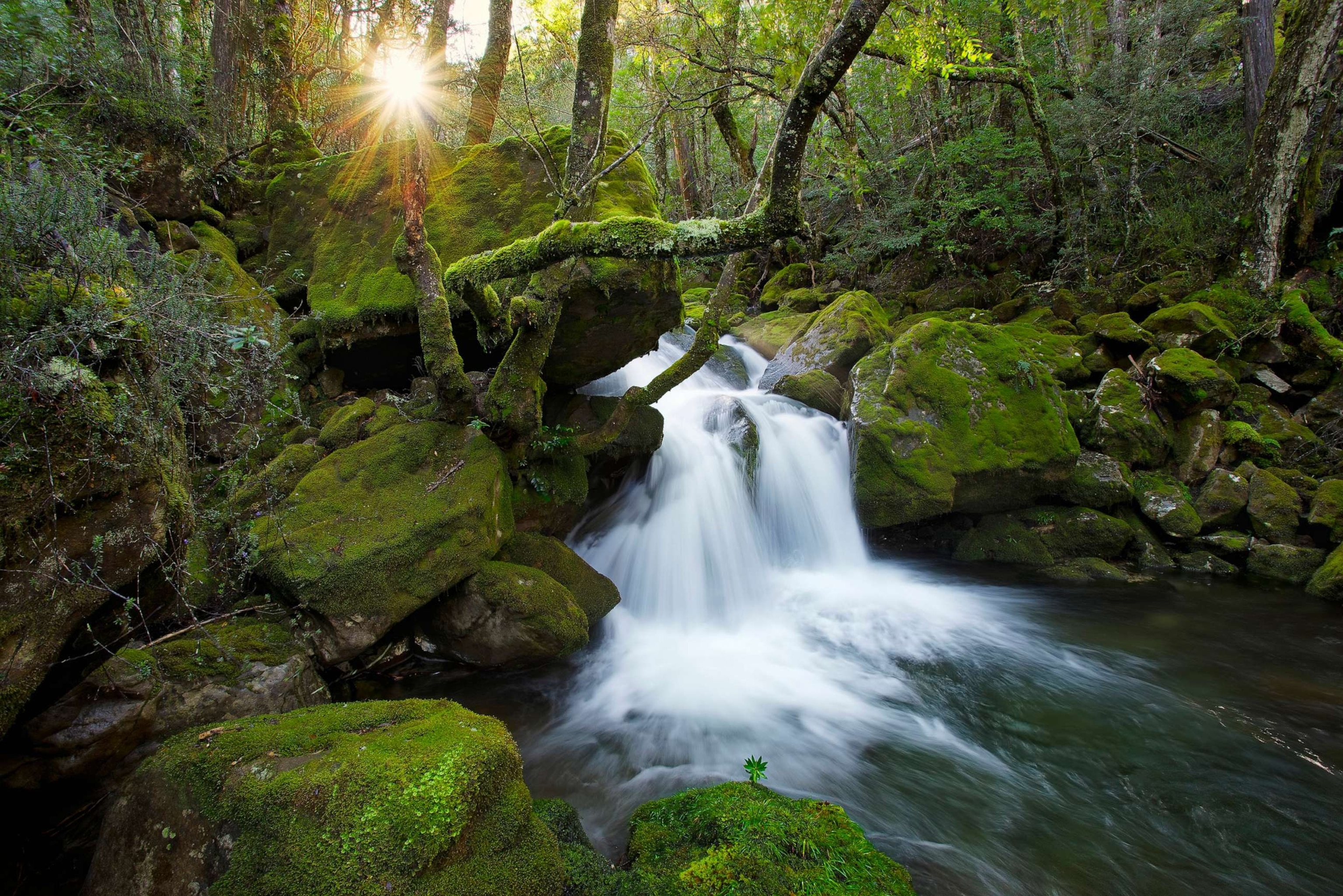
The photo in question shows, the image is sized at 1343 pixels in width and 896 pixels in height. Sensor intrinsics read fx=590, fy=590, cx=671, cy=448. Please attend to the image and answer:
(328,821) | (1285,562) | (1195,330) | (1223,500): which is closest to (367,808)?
(328,821)

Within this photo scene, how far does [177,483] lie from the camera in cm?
297

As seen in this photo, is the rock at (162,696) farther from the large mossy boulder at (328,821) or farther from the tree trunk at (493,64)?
the tree trunk at (493,64)

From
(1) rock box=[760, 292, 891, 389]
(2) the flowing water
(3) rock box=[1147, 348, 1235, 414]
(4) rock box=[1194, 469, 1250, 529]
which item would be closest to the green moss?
(2) the flowing water

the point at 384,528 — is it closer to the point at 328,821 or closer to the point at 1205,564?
the point at 328,821

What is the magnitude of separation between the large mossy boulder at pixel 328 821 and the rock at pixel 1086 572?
24.6 ft

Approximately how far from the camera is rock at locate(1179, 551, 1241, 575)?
7387mm

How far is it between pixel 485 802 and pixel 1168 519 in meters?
9.10

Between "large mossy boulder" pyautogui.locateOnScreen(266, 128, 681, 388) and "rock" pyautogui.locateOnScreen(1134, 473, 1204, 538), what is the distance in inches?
272

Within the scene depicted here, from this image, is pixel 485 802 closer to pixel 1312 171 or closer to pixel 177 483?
pixel 177 483

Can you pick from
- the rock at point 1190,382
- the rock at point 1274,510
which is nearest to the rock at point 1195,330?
the rock at point 1190,382

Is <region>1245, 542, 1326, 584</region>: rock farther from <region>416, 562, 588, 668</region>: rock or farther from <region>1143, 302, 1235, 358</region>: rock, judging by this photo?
<region>416, 562, 588, 668</region>: rock

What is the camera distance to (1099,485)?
7.94m

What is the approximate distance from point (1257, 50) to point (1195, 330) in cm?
644

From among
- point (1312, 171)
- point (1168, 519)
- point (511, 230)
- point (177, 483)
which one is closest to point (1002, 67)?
point (1312, 171)
